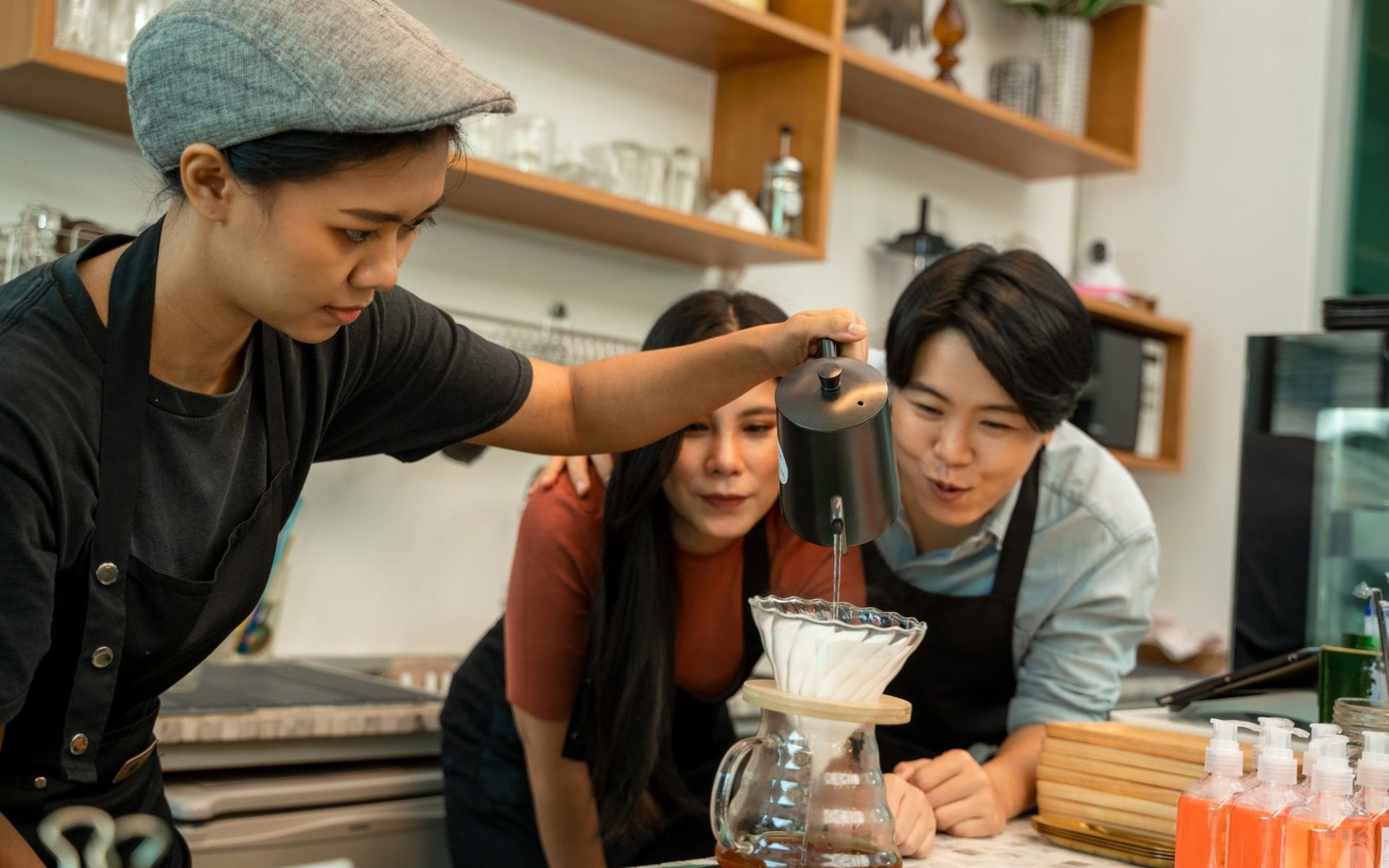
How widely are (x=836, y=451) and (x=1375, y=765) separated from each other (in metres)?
0.47

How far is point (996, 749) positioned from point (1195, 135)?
289cm

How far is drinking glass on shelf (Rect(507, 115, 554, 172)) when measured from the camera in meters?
2.52

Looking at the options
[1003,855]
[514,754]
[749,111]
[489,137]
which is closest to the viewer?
[1003,855]

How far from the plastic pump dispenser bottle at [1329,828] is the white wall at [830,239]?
1401 millimetres

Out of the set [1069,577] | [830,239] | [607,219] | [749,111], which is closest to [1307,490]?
[1069,577]

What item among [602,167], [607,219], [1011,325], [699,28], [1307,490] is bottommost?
[1307,490]

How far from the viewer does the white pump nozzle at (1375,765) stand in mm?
1039

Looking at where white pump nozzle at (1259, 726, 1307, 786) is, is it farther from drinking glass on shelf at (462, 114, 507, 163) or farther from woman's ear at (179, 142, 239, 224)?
drinking glass on shelf at (462, 114, 507, 163)

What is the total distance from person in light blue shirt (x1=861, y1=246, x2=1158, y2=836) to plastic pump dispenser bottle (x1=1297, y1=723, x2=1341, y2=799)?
444mm

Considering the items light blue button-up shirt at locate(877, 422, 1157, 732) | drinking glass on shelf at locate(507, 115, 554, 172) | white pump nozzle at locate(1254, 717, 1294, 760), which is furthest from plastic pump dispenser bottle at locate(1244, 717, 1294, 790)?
drinking glass on shelf at locate(507, 115, 554, 172)

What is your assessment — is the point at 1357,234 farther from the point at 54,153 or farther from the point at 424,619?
the point at 54,153

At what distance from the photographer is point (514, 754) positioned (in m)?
1.88

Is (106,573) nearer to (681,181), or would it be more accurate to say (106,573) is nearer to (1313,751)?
(1313,751)

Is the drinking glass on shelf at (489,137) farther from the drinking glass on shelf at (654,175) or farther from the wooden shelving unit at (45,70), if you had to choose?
the wooden shelving unit at (45,70)
